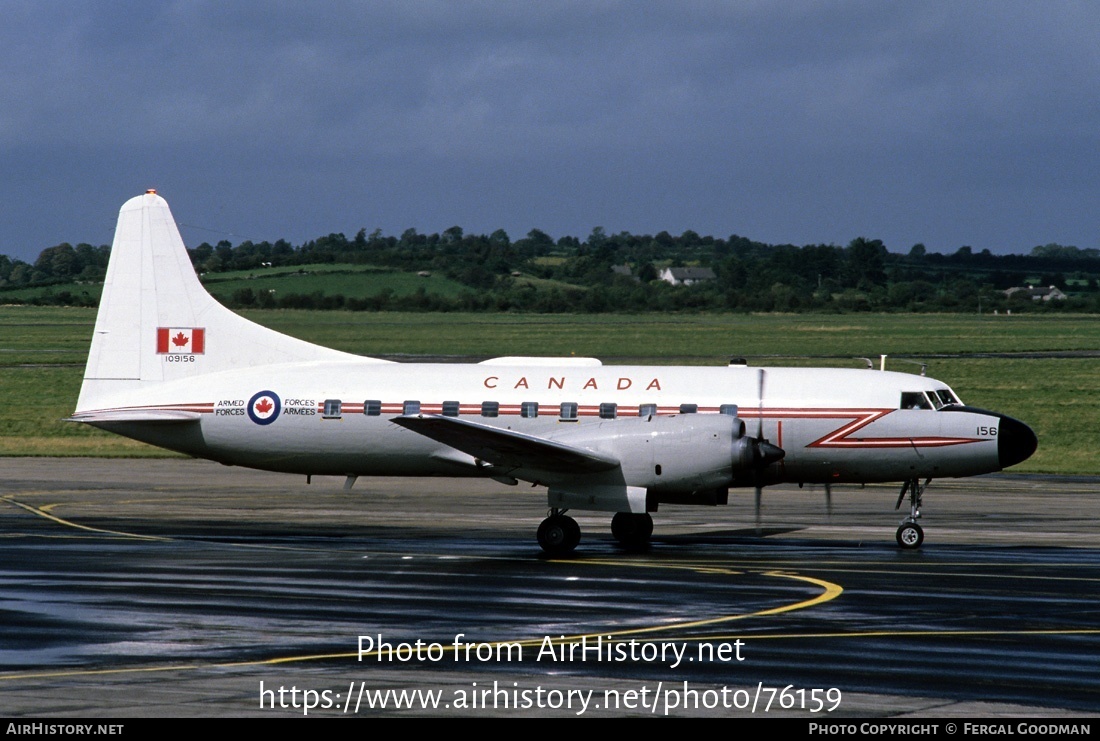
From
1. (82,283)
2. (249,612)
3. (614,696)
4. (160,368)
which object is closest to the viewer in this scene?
(614,696)

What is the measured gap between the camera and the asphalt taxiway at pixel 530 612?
1391 cm

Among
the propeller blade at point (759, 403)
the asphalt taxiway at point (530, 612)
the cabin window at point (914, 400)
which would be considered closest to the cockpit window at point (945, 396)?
the cabin window at point (914, 400)

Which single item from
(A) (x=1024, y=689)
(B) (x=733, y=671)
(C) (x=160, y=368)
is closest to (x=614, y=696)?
(B) (x=733, y=671)

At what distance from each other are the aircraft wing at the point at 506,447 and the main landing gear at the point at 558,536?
37.5 inches

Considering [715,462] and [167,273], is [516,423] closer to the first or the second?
[715,462]

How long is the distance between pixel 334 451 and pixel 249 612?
8.97 m

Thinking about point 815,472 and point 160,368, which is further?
point 160,368

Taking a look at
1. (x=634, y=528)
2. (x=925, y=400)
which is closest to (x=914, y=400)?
(x=925, y=400)

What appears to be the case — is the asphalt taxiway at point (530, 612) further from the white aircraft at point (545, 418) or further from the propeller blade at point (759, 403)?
the propeller blade at point (759, 403)

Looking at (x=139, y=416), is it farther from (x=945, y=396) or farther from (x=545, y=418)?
(x=945, y=396)

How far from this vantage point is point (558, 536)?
24484mm

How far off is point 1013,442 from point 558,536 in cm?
883

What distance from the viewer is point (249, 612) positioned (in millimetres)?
18719

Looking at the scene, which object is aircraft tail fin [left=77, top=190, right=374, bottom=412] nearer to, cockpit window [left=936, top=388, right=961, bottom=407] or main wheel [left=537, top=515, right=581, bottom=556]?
main wheel [left=537, top=515, right=581, bottom=556]
